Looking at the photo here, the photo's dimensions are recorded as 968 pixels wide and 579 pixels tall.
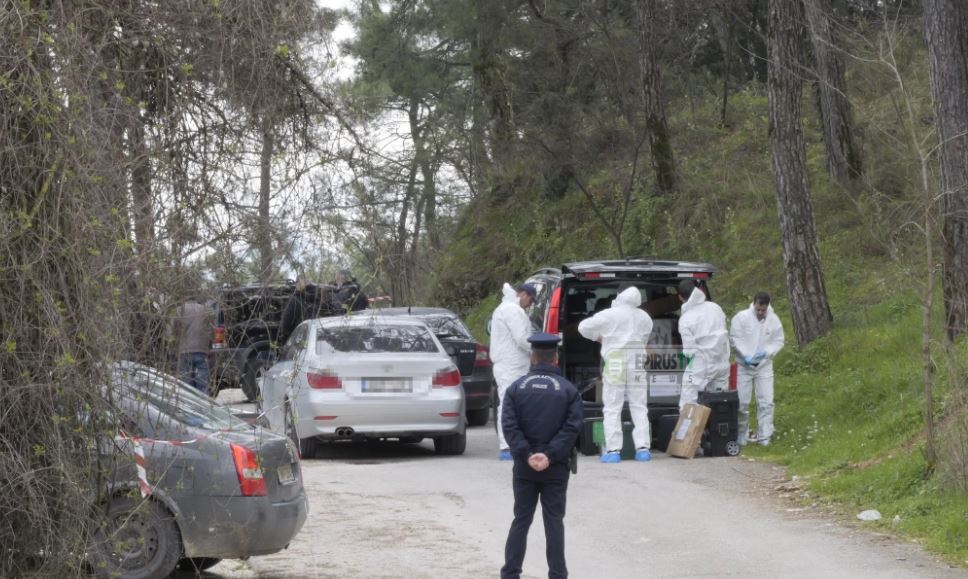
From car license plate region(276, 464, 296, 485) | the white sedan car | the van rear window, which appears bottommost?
car license plate region(276, 464, 296, 485)

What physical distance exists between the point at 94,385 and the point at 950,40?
11233mm

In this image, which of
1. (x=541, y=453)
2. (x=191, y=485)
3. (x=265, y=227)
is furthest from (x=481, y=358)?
(x=265, y=227)

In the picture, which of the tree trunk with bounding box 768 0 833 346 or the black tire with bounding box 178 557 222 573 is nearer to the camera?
the black tire with bounding box 178 557 222 573

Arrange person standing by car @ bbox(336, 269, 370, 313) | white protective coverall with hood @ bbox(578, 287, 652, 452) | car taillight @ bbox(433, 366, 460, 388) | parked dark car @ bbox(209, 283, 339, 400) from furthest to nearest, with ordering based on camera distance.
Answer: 1. car taillight @ bbox(433, 366, 460, 388)
2. white protective coverall with hood @ bbox(578, 287, 652, 452)
3. person standing by car @ bbox(336, 269, 370, 313)
4. parked dark car @ bbox(209, 283, 339, 400)

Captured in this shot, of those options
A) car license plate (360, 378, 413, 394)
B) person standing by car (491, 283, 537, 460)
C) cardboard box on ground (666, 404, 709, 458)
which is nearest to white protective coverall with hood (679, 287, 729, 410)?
cardboard box on ground (666, 404, 709, 458)

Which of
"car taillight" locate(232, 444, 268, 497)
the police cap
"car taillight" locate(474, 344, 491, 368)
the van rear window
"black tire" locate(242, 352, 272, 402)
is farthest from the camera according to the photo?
"car taillight" locate(474, 344, 491, 368)

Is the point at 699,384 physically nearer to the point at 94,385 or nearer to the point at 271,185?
the point at 271,185

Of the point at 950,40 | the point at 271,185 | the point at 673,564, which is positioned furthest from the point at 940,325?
the point at 271,185

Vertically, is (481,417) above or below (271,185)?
below

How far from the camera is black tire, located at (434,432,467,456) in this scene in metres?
15.5

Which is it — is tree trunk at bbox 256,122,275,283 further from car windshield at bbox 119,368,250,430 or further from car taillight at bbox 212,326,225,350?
car windshield at bbox 119,368,250,430

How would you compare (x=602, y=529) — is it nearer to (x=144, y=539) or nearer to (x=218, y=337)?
(x=144, y=539)

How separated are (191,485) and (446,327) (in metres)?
10.8

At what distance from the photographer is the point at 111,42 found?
745 cm
